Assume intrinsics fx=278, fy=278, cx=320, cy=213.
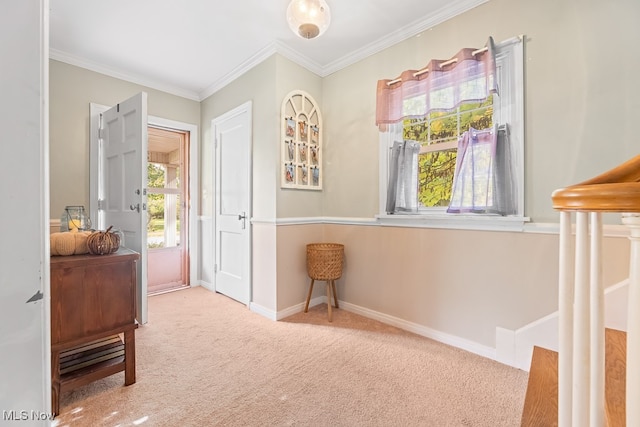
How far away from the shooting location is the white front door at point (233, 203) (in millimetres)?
2814

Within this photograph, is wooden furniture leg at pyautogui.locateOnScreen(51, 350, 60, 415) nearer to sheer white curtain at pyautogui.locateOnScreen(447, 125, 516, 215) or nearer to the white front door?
the white front door

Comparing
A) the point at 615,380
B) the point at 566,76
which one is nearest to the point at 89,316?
the point at 615,380

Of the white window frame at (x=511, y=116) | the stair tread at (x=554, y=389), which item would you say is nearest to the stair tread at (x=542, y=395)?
the stair tread at (x=554, y=389)

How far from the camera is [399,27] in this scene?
7.34 feet

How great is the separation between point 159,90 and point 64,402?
9.87 ft

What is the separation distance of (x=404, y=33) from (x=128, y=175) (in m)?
2.65

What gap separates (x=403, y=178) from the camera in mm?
2297

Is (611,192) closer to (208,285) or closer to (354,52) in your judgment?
(354,52)

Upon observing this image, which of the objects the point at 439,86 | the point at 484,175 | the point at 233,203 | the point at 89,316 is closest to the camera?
the point at 89,316

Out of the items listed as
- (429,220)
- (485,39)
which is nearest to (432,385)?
(429,220)

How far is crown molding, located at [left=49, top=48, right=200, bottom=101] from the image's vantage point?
2.57m

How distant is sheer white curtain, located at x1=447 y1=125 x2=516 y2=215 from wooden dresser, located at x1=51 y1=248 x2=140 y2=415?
213cm

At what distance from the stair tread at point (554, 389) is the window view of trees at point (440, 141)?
115cm

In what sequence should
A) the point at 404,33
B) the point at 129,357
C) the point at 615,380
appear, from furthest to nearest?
the point at 404,33 → the point at 129,357 → the point at 615,380
